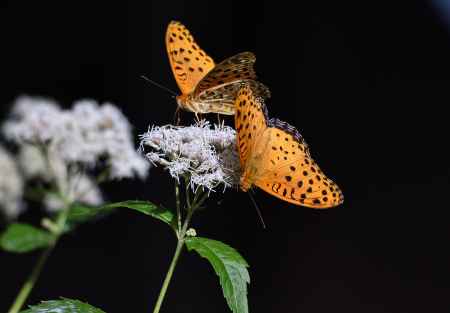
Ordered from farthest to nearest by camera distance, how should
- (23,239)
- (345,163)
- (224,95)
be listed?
(345,163) → (224,95) → (23,239)

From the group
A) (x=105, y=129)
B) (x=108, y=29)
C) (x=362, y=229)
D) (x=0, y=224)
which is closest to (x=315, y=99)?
(x=362, y=229)

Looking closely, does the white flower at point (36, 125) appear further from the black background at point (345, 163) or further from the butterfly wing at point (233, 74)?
the black background at point (345, 163)

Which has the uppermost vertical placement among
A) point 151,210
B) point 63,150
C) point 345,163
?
point 63,150

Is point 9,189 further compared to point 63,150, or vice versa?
point 63,150

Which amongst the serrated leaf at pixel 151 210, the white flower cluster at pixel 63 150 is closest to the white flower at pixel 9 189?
the white flower cluster at pixel 63 150

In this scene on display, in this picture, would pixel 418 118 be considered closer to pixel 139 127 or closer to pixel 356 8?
pixel 356 8

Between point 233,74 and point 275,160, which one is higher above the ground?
point 233,74

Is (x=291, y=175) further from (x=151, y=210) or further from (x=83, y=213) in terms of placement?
(x=83, y=213)

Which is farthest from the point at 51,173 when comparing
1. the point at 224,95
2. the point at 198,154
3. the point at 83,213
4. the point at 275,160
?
the point at 224,95

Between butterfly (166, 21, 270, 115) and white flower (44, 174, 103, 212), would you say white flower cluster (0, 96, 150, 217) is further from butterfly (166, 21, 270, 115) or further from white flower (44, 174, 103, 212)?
butterfly (166, 21, 270, 115)
